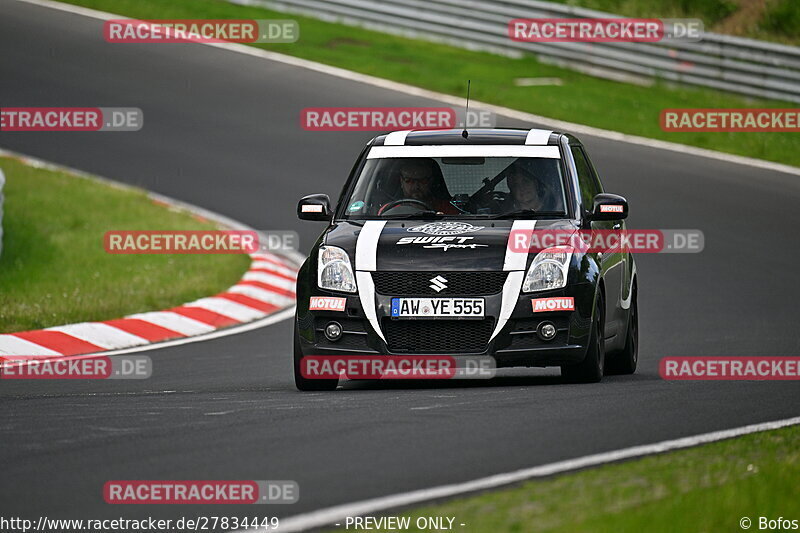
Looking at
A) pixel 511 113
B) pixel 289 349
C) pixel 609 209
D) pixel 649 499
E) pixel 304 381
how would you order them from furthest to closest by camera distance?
pixel 511 113 < pixel 289 349 < pixel 609 209 < pixel 304 381 < pixel 649 499

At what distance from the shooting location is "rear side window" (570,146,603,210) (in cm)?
1080

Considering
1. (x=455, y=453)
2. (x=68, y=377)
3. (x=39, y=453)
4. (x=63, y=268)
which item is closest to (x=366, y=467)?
(x=455, y=453)

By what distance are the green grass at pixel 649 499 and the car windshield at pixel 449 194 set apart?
3664 millimetres

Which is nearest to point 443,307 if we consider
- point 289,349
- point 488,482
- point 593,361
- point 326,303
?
point 326,303

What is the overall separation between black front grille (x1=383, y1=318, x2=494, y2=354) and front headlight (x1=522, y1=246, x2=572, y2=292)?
0.33 m

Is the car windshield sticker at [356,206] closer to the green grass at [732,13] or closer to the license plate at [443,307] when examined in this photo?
the license plate at [443,307]

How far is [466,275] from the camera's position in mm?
9422

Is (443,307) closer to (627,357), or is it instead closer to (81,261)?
(627,357)

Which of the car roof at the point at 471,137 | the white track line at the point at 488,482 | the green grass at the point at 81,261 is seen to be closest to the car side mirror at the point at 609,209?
the car roof at the point at 471,137

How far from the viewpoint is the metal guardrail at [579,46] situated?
24.9m

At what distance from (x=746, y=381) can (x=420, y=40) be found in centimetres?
1959

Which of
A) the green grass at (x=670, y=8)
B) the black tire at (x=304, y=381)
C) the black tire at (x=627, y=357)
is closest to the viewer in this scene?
the black tire at (x=304, y=381)

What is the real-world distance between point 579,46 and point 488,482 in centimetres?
2139

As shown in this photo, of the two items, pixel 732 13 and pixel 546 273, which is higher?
pixel 732 13
